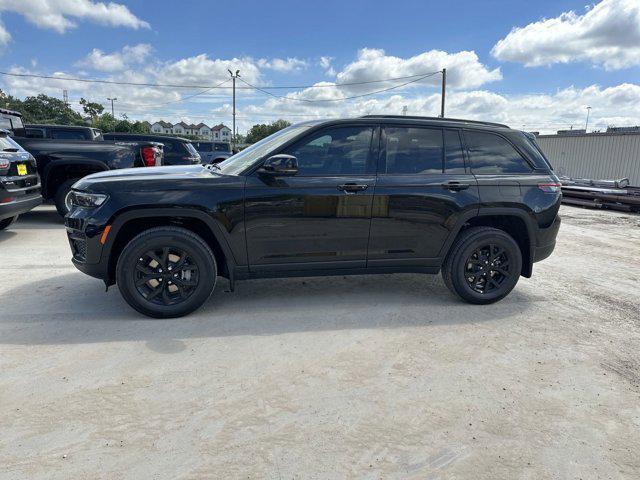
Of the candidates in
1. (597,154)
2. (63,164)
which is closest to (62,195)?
(63,164)

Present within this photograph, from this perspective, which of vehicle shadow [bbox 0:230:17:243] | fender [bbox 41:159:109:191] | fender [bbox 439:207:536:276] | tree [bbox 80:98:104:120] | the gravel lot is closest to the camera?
the gravel lot

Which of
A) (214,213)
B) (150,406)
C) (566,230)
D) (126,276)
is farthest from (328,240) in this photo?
(566,230)

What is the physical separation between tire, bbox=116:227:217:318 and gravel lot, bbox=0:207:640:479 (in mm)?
164

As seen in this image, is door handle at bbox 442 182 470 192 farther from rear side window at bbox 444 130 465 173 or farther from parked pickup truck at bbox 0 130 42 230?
parked pickup truck at bbox 0 130 42 230

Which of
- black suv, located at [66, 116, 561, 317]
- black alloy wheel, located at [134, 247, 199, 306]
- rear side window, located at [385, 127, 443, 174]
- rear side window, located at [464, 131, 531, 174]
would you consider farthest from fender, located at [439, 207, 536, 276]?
black alloy wheel, located at [134, 247, 199, 306]

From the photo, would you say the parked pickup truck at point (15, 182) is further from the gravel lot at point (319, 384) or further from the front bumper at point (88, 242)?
the front bumper at point (88, 242)

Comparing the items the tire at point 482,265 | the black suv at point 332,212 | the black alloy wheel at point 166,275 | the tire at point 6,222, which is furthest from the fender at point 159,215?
the tire at point 6,222

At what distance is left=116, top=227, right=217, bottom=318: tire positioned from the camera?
142 inches

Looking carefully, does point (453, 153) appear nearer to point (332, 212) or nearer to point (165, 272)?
point (332, 212)

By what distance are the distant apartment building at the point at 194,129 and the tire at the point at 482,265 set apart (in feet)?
490

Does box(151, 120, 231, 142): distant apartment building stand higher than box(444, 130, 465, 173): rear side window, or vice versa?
box(151, 120, 231, 142): distant apartment building

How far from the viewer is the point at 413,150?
4.11m

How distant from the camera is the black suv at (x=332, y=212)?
3.62 metres

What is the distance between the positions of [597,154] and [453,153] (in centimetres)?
1955
